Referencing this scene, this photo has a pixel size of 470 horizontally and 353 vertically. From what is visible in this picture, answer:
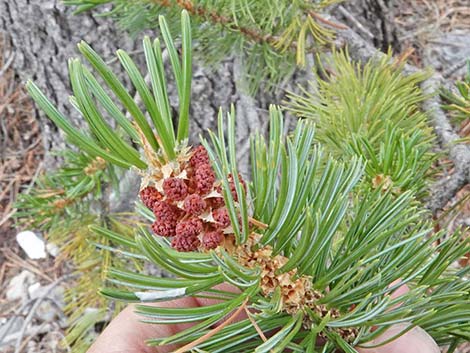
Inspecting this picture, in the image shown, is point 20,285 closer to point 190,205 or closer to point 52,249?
point 52,249

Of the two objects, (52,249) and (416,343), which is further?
(52,249)

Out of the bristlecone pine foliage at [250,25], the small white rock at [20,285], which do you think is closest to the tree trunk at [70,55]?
the bristlecone pine foliage at [250,25]

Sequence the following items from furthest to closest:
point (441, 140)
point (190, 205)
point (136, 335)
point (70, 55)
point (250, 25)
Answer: point (70, 55)
point (250, 25)
point (441, 140)
point (136, 335)
point (190, 205)

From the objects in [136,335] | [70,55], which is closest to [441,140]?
[136,335]

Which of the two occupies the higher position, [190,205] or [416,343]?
[190,205]

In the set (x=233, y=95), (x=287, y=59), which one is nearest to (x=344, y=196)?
(x=287, y=59)

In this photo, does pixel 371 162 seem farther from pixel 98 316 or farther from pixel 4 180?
pixel 4 180
